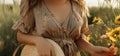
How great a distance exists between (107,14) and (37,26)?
5.48 metres

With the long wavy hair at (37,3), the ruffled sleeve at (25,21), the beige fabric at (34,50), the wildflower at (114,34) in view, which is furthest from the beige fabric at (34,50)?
the wildflower at (114,34)

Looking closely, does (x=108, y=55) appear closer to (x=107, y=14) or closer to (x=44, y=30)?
(x=44, y=30)

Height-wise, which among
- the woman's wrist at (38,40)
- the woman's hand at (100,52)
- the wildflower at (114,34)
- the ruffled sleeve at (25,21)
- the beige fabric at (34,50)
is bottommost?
the wildflower at (114,34)

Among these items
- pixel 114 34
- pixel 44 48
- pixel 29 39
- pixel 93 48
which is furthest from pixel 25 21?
pixel 114 34

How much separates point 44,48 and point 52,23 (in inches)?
7.4

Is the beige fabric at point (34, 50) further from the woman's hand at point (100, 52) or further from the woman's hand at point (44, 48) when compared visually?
the woman's hand at point (100, 52)

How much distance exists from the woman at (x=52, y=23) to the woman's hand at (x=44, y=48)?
0.18ft

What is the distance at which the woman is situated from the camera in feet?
8.31

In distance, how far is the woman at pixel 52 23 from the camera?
2.53 metres

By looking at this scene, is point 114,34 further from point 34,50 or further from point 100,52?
point 34,50

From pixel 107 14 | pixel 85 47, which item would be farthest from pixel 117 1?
pixel 85 47

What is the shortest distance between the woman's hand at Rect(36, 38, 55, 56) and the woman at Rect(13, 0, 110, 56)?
0.18 ft

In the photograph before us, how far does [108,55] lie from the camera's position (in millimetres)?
2664

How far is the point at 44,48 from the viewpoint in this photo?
2.39 meters
